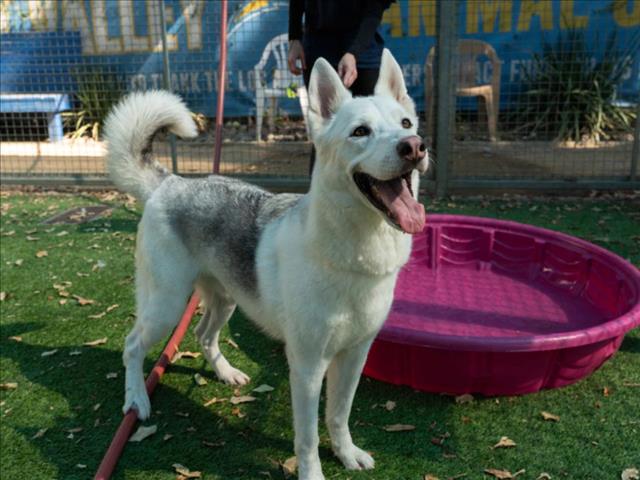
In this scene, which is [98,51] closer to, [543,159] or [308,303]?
[543,159]

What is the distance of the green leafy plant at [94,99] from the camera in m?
9.29

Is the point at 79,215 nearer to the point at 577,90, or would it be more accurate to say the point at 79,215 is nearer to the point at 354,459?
the point at 354,459

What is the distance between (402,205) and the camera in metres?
2.03

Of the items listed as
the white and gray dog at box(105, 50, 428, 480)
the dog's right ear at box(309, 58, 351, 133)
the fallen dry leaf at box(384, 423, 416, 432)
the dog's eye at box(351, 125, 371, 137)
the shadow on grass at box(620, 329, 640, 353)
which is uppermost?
the dog's right ear at box(309, 58, 351, 133)

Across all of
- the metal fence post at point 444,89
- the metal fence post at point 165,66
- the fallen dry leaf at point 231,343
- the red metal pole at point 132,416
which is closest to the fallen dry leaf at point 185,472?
the red metal pole at point 132,416

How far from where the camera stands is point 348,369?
2.57 meters

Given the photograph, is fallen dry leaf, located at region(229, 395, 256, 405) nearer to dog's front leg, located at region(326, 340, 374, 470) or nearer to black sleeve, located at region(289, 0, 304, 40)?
dog's front leg, located at region(326, 340, 374, 470)

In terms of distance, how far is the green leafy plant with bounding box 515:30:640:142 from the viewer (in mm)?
8883

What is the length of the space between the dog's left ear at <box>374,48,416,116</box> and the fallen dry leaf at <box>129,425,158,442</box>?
205cm

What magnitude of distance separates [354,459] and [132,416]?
3.87 ft

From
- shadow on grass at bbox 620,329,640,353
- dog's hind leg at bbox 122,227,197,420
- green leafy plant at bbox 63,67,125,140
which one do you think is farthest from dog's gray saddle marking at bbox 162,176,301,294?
green leafy plant at bbox 63,67,125,140

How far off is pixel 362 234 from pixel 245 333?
6.89ft

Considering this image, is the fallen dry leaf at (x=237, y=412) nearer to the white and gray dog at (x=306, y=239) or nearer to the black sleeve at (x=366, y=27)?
the white and gray dog at (x=306, y=239)

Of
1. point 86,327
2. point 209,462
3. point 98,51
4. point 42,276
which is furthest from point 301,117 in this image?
point 209,462
